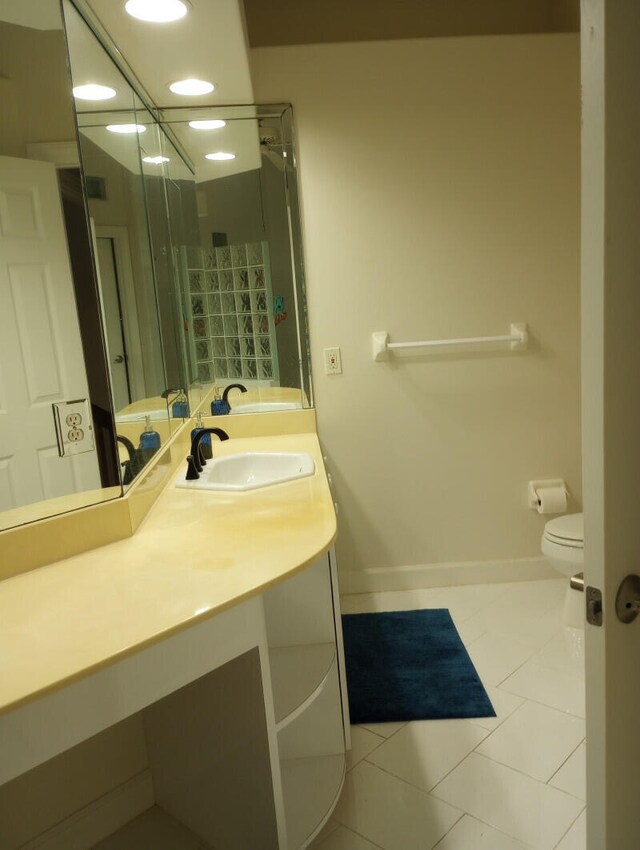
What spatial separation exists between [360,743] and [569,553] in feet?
3.58

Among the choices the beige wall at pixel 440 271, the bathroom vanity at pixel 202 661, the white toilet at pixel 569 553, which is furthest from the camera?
the beige wall at pixel 440 271

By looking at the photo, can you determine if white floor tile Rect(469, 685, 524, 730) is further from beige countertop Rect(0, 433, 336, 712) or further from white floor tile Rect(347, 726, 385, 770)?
beige countertop Rect(0, 433, 336, 712)

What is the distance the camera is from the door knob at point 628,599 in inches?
29.2

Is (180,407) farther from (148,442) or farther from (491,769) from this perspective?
(491,769)

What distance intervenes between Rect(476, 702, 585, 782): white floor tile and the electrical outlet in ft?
4.84

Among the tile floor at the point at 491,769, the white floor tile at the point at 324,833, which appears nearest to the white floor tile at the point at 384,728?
the tile floor at the point at 491,769

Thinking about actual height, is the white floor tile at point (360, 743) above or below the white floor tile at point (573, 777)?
below

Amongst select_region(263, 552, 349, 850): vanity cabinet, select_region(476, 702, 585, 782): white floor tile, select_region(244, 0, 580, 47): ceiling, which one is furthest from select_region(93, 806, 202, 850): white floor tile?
select_region(244, 0, 580, 47): ceiling

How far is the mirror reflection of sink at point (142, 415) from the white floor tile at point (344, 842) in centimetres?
121

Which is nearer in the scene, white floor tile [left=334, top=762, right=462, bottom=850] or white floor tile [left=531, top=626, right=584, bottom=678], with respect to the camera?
white floor tile [left=334, top=762, right=462, bottom=850]

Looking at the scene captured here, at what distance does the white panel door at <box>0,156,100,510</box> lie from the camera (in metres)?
1.27

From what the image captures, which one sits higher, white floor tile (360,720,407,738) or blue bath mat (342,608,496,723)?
blue bath mat (342,608,496,723)

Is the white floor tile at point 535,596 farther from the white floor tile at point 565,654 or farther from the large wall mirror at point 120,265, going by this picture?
→ the large wall mirror at point 120,265

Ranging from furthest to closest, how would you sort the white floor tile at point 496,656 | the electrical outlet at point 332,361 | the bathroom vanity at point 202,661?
the electrical outlet at point 332,361 < the white floor tile at point 496,656 < the bathroom vanity at point 202,661
